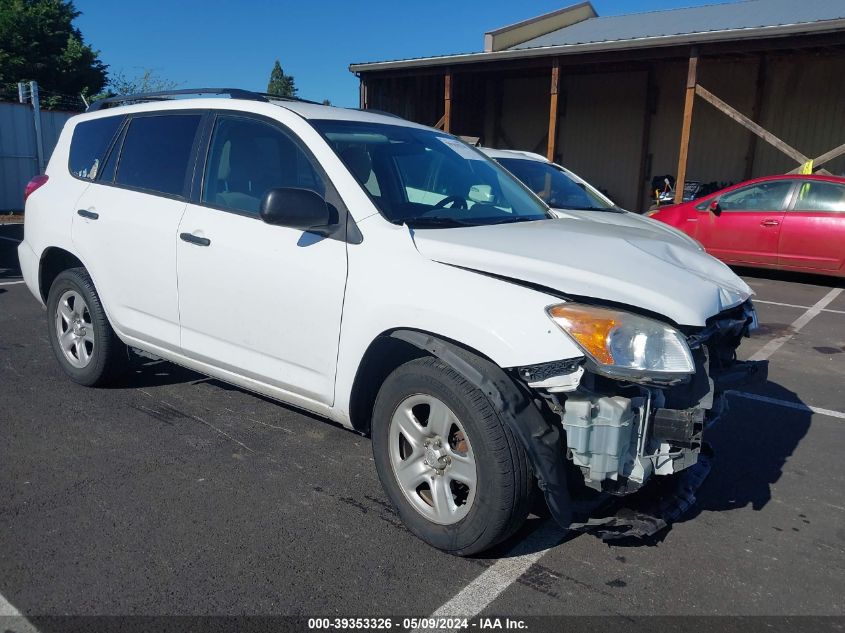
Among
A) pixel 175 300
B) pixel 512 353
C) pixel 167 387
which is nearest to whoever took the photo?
pixel 512 353

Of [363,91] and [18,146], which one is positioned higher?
→ [363,91]

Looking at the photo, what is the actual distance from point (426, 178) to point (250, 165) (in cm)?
96

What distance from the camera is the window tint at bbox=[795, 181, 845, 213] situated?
9609 millimetres

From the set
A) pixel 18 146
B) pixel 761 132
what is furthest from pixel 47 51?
pixel 761 132

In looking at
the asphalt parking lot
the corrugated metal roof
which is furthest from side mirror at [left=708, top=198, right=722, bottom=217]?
the asphalt parking lot

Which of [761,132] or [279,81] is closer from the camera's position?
[761,132]

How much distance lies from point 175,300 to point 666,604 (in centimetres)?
290

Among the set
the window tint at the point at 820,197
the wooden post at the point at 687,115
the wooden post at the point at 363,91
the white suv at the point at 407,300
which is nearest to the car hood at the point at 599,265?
the white suv at the point at 407,300

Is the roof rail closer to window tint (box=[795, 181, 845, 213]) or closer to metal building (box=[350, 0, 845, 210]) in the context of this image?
window tint (box=[795, 181, 845, 213])

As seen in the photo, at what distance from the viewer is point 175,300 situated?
403 centimetres

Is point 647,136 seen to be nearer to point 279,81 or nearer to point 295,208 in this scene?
point 295,208

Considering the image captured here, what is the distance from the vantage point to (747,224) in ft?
33.8

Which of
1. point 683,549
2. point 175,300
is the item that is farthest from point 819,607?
point 175,300

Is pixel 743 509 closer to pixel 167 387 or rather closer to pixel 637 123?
pixel 167 387
